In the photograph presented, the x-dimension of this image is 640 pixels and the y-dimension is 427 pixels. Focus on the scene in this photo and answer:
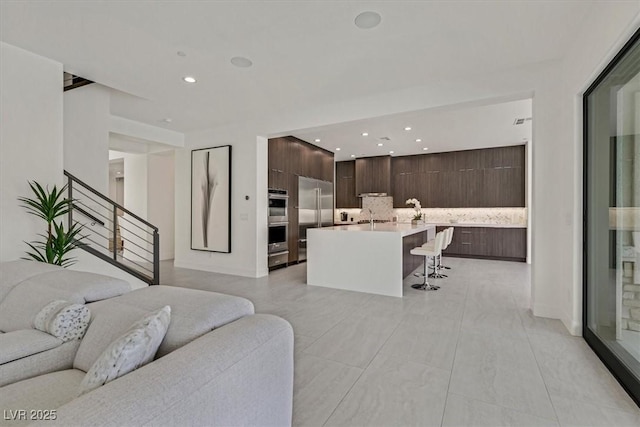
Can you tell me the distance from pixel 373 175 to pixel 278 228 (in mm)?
3956

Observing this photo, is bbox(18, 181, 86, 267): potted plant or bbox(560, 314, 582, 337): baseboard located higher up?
bbox(18, 181, 86, 267): potted plant

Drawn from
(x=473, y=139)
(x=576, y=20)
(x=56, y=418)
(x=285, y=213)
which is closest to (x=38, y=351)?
(x=56, y=418)

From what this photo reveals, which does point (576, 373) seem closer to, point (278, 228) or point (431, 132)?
point (278, 228)

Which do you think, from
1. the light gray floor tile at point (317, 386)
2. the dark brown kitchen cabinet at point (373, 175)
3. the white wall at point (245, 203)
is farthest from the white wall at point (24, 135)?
the dark brown kitchen cabinet at point (373, 175)

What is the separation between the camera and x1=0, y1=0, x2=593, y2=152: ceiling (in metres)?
2.43

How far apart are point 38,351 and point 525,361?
10.3 ft

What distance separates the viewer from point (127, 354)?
0.99 meters

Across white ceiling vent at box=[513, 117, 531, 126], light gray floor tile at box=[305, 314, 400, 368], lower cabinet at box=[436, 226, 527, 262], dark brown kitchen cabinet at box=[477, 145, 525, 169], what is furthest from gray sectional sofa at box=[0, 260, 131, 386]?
dark brown kitchen cabinet at box=[477, 145, 525, 169]

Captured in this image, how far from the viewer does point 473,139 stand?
22.1ft

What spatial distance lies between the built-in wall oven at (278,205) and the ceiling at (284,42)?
6.90 feet

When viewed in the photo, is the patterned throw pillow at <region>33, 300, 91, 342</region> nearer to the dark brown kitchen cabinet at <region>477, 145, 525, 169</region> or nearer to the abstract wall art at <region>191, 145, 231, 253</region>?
the abstract wall art at <region>191, 145, 231, 253</region>

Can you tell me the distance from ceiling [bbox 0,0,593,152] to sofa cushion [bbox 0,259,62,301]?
2.11m

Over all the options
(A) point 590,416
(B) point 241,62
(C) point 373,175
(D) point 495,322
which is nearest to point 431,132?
(C) point 373,175

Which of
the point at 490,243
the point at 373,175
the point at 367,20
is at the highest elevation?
the point at 367,20
